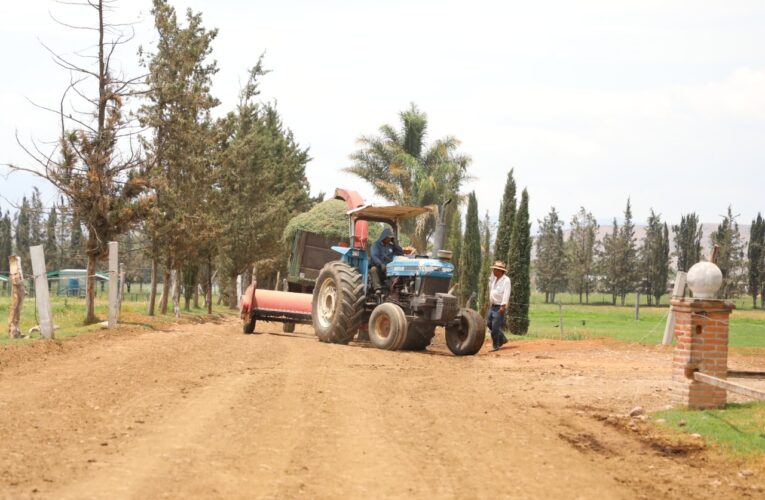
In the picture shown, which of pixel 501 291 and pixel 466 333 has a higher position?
pixel 501 291

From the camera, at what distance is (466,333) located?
57.7 ft

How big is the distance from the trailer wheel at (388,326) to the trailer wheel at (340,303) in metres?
0.43

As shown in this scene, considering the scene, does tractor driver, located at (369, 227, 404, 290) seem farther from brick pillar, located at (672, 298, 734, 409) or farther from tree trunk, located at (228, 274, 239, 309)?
tree trunk, located at (228, 274, 239, 309)

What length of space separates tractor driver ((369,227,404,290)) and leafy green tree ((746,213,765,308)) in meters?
72.6

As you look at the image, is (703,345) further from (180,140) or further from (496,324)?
(180,140)

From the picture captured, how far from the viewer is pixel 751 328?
38250 millimetres

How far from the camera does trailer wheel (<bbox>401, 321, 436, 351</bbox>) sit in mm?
17734

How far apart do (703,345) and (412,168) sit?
1571 inches

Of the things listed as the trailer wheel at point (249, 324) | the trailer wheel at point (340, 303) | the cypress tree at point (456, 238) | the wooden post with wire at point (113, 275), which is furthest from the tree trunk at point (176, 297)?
the cypress tree at point (456, 238)

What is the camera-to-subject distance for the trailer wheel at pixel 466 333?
56.7 ft

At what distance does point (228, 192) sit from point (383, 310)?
20.2m

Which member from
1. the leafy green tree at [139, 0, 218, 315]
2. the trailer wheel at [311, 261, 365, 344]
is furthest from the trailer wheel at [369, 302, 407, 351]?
the leafy green tree at [139, 0, 218, 315]

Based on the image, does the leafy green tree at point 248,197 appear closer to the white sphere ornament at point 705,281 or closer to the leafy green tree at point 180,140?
the leafy green tree at point 180,140

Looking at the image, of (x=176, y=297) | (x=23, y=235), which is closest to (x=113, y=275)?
(x=176, y=297)
